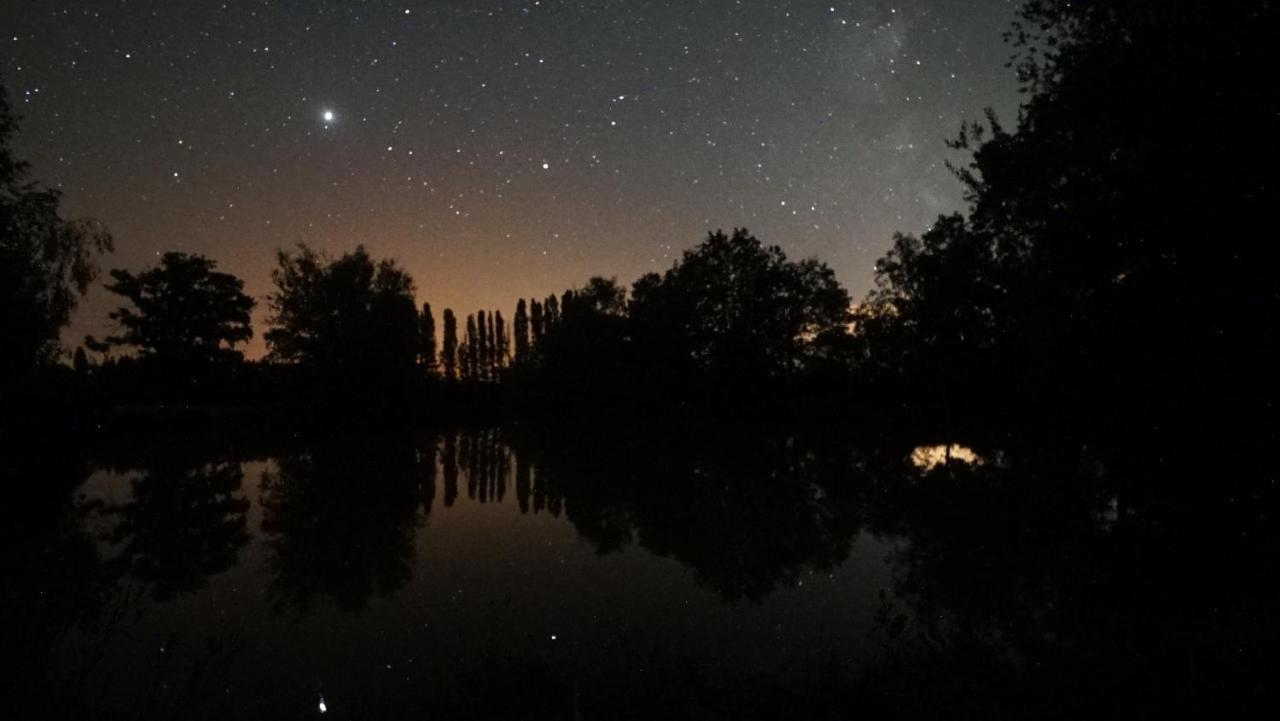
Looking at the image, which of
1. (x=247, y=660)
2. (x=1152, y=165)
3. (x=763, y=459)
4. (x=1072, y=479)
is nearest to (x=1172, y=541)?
(x=1072, y=479)

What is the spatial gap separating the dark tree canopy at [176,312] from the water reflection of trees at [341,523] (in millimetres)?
33227

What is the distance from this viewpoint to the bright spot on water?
26.9 m

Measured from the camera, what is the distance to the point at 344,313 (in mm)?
55094

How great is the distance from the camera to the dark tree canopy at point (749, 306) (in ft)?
191

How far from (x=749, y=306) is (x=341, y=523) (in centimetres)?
4995

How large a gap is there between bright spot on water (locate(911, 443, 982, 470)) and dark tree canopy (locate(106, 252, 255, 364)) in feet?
178

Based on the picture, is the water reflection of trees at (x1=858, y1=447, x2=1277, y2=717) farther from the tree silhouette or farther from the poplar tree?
the poplar tree

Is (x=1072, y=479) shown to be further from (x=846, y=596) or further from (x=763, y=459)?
(x=763, y=459)

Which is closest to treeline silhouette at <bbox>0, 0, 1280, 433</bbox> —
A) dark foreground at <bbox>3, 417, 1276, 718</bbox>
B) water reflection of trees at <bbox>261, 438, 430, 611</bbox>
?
dark foreground at <bbox>3, 417, 1276, 718</bbox>

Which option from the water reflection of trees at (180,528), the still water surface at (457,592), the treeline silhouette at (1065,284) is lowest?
the still water surface at (457,592)

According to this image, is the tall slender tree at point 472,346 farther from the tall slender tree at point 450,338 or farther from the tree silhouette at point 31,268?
the tree silhouette at point 31,268

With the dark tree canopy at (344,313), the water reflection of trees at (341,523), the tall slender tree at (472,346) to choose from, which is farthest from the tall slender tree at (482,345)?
the water reflection of trees at (341,523)

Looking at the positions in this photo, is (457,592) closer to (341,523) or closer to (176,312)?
(341,523)

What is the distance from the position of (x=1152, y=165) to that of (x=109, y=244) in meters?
27.3
